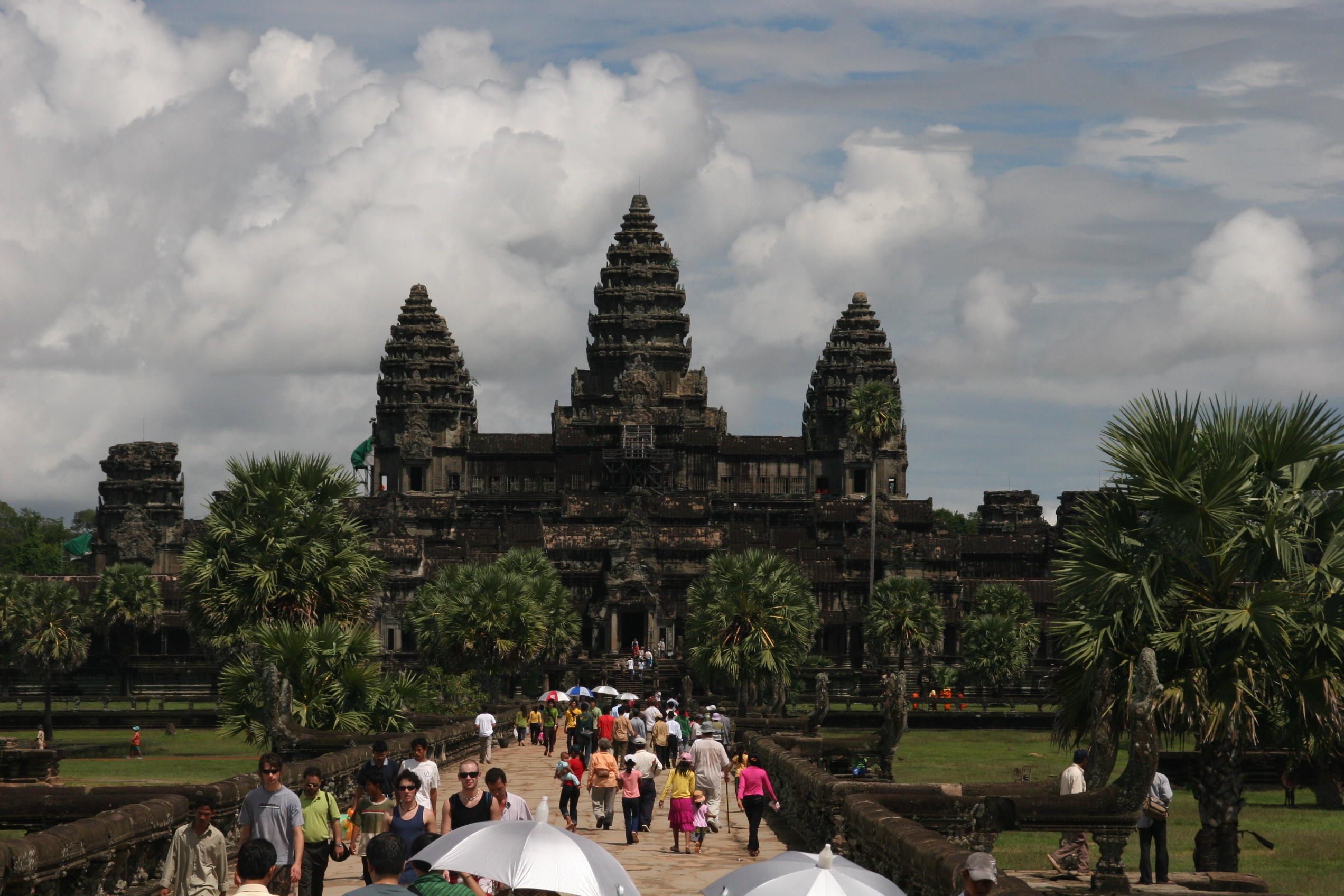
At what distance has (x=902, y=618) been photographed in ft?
276

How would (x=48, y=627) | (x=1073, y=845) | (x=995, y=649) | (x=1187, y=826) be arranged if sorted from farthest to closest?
1. (x=995, y=649)
2. (x=48, y=627)
3. (x=1187, y=826)
4. (x=1073, y=845)

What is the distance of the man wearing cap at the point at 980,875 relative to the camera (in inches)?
479

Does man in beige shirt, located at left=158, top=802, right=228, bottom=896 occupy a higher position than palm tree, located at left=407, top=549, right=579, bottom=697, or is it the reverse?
palm tree, located at left=407, top=549, right=579, bottom=697

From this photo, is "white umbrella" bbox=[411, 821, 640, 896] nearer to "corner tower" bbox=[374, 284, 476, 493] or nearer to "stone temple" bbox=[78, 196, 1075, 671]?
"stone temple" bbox=[78, 196, 1075, 671]

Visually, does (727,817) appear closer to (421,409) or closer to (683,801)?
(683,801)

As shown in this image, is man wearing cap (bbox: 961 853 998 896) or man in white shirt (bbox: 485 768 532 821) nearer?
man wearing cap (bbox: 961 853 998 896)

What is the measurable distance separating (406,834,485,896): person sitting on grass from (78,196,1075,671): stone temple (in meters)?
88.6

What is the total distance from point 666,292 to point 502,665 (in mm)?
70431

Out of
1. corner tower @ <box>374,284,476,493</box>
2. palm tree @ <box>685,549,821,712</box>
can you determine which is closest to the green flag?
corner tower @ <box>374,284,476,493</box>

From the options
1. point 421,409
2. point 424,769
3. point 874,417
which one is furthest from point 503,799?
point 421,409

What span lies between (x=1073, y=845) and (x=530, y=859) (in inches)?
445

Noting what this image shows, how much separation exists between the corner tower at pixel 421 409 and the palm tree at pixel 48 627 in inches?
1789

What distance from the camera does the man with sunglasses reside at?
645 inches

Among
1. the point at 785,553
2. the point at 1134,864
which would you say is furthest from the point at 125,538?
the point at 1134,864
